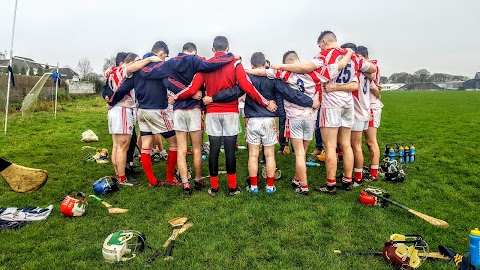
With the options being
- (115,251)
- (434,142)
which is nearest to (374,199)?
(115,251)

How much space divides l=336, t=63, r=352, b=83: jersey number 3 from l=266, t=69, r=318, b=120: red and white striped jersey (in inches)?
13.4

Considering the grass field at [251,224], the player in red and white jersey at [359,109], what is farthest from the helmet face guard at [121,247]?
the player in red and white jersey at [359,109]

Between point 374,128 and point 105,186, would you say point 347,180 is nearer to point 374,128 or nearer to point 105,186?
point 374,128

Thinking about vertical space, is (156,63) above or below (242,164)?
above

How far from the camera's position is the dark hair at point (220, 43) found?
5.60 metres

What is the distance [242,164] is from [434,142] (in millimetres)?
7082

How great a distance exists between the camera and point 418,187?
20.7 feet

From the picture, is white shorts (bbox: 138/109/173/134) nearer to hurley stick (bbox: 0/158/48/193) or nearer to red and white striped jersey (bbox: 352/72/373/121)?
hurley stick (bbox: 0/158/48/193)

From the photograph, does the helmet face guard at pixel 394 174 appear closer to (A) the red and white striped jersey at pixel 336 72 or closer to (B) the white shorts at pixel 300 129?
(A) the red and white striped jersey at pixel 336 72

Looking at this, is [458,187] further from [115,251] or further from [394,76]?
[394,76]

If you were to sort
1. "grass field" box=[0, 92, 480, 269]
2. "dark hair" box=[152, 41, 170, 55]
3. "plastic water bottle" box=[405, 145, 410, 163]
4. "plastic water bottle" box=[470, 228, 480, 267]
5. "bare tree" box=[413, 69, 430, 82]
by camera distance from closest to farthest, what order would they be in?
"plastic water bottle" box=[470, 228, 480, 267] → "grass field" box=[0, 92, 480, 269] → "dark hair" box=[152, 41, 170, 55] → "plastic water bottle" box=[405, 145, 410, 163] → "bare tree" box=[413, 69, 430, 82]

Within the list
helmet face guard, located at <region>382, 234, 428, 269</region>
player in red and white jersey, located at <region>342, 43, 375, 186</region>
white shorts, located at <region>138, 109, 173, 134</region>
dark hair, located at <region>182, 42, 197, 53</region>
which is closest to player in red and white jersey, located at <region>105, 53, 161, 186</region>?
white shorts, located at <region>138, 109, 173, 134</region>

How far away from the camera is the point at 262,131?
582cm

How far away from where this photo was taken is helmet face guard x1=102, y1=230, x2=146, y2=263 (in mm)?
3699
